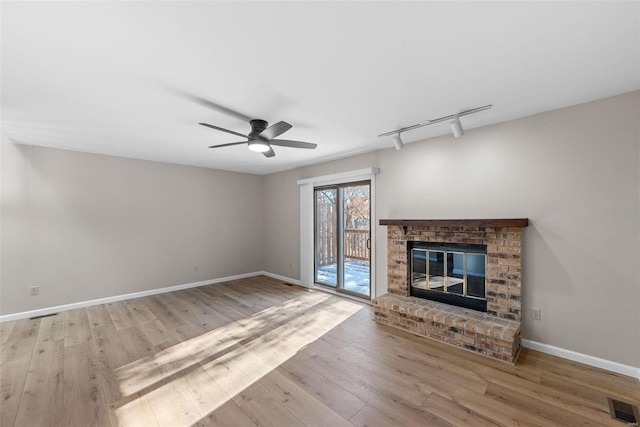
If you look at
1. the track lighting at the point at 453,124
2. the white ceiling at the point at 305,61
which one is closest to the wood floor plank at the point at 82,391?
the white ceiling at the point at 305,61

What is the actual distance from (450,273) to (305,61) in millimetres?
3090

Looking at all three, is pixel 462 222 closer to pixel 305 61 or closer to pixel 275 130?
pixel 275 130

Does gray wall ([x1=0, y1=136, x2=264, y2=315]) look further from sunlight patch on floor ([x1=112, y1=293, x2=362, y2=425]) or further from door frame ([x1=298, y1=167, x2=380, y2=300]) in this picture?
sunlight patch on floor ([x1=112, y1=293, x2=362, y2=425])

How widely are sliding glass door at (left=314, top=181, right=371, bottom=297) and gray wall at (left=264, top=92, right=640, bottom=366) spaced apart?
138 centimetres

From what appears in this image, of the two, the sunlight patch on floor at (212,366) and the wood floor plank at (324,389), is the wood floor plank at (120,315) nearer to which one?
the sunlight patch on floor at (212,366)

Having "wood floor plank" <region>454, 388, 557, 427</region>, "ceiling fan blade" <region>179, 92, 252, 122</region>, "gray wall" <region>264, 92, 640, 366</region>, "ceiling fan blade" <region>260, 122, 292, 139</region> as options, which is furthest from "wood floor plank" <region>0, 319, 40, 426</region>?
"gray wall" <region>264, 92, 640, 366</region>

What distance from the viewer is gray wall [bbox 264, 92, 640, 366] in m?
2.35

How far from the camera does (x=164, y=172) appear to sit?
A: 5.04 metres

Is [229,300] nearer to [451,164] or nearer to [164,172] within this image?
[164,172]

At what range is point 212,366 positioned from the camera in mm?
2555

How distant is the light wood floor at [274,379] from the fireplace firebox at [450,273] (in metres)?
Result: 0.74

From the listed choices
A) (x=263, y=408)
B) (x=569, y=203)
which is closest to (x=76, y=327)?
(x=263, y=408)

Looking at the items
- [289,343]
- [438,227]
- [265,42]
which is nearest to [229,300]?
[289,343]

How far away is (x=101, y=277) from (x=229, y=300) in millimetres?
2163
